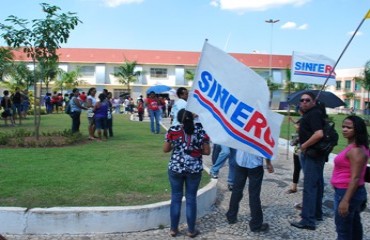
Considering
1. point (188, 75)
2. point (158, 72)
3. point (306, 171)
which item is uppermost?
point (158, 72)

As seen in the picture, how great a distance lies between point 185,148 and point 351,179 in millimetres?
1899

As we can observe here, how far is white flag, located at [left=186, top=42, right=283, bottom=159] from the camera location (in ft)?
14.9

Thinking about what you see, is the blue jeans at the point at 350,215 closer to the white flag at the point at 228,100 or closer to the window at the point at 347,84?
the white flag at the point at 228,100

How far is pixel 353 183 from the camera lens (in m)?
3.92

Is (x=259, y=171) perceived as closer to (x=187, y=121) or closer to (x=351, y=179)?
(x=187, y=121)

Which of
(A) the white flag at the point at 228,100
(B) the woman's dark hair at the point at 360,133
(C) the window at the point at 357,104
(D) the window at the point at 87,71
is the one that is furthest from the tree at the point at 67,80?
(B) the woman's dark hair at the point at 360,133

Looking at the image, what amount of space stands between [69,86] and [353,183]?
4782 cm

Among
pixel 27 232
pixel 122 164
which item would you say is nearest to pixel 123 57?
pixel 122 164

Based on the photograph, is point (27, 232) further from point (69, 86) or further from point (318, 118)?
point (69, 86)

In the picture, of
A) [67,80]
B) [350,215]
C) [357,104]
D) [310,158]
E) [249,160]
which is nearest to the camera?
[350,215]

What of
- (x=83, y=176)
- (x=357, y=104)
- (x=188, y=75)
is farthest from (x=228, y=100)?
(x=357, y=104)

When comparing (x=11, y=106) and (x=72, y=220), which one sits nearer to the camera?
(x=72, y=220)

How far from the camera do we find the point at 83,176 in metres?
7.34

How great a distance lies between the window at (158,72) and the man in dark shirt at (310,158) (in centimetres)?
4951
